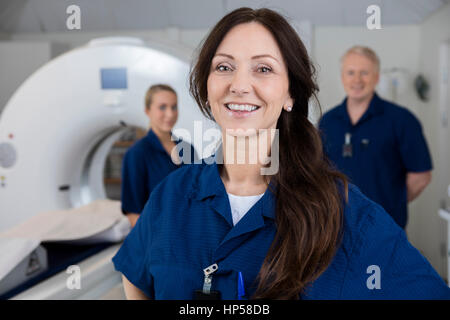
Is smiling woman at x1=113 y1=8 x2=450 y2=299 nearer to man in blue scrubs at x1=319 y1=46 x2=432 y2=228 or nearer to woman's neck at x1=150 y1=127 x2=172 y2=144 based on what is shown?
woman's neck at x1=150 y1=127 x2=172 y2=144

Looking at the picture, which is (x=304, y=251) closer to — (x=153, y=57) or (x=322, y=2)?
(x=322, y=2)

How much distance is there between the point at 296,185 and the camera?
2.42ft

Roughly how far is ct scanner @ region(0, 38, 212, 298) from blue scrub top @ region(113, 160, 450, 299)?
0.63m

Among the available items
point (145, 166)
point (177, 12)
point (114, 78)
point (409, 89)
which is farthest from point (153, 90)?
point (409, 89)

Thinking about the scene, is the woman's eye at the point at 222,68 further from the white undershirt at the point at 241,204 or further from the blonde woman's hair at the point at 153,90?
the blonde woman's hair at the point at 153,90

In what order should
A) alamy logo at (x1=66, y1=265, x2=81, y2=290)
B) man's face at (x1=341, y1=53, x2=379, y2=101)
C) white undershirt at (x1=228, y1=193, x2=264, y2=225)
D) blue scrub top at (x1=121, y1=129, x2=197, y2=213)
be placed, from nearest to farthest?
1. white undershirt at (x1=228, y1=193, x2=264, y2=225)
2. alamy logo at (x1=66, y1=265, x2=81, y2=290)
3. blue scrub top at (x1=121, y1=129, x2=197, y2=213)
4. man's face at (x1=341, y1=53, x2=379, y2=101)

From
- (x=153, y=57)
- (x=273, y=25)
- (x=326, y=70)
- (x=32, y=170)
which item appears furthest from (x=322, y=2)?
(x=326, y=70)

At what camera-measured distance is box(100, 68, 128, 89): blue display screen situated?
5.22 feet

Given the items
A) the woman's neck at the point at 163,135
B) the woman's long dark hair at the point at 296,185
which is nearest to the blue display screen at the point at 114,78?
the woman's neck at the point at 163,135

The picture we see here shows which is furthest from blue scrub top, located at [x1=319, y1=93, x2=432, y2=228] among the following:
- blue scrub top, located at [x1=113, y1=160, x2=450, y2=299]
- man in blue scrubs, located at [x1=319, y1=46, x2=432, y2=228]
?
blue scrub top, located at [x1=113, y1=160, x2=450, y2=299]

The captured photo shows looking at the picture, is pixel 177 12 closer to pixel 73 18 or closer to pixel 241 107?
pixel 73 18
